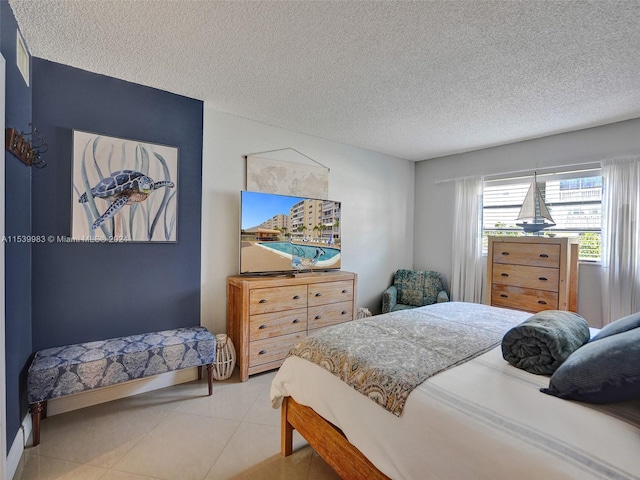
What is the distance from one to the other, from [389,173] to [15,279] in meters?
4.05

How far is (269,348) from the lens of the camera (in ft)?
9.11

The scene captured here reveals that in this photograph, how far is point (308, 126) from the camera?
126 inches

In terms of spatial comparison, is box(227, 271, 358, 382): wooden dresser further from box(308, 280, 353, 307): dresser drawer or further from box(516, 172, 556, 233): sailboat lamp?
box(516, 172, 556, 233): sailboat lamp

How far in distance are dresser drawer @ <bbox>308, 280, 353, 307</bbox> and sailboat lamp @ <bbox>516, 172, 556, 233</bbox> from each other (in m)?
2.01

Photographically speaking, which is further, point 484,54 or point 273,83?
point 273,83

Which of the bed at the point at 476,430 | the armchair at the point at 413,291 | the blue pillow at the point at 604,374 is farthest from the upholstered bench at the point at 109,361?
the armchair at the point at 413,291

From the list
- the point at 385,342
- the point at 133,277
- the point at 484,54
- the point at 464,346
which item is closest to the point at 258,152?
the point at 133,277

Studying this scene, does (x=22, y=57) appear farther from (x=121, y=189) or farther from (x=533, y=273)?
(x=533, y=273)

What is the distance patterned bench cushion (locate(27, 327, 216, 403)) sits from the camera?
1.82 m

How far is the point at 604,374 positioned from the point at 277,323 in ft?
7.58

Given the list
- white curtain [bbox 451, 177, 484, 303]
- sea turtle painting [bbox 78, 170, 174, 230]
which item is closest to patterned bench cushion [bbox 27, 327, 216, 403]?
sea turtle painting [bbox 78, 170, 174, 230]

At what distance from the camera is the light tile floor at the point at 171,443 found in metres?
1.62

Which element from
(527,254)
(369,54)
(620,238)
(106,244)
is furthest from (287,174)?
(620,238)

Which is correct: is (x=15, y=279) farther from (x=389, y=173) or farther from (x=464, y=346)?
(x=389, y=173)
